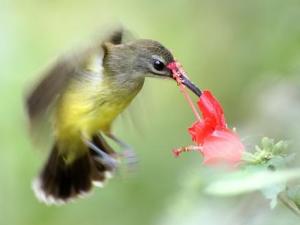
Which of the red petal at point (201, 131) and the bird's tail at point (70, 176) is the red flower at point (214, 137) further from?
the bird's tail at point (70, 176)

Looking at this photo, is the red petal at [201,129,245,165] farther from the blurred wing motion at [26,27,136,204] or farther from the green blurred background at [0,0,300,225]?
the green blurred background at [0,0,300,225]

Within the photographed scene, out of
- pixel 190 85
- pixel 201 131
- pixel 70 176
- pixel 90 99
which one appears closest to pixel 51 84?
pixel 90 99

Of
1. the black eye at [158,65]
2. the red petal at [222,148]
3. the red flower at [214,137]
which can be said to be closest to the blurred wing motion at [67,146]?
the black eye at [158,65]

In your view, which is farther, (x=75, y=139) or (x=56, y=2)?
(x=56, y=2)

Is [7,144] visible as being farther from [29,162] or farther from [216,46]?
[216,46]

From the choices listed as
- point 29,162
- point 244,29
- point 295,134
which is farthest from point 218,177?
point 29,162

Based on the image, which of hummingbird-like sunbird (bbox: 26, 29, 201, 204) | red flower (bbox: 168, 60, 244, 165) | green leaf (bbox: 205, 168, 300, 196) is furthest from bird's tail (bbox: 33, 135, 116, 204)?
green leaf (bbox: 205, 168, 300, 196)
